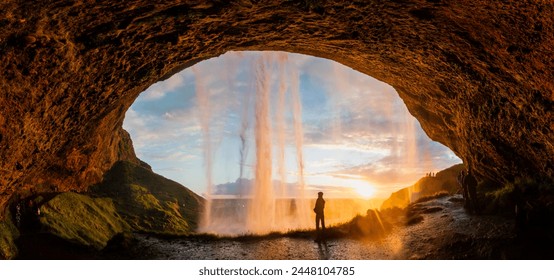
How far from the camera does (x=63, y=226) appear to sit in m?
13.4

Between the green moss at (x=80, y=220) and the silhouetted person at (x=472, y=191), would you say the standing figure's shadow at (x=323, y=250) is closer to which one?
the silhouetted person at (x=472, y=191)

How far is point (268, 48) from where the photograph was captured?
474 inches

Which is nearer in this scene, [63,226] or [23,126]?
[23,126]

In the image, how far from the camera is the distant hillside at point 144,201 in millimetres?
22969

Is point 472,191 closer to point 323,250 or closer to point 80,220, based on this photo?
point 323,250

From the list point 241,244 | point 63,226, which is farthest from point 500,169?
point 63,226

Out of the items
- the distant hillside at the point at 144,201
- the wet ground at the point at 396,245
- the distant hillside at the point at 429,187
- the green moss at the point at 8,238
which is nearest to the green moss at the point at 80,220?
the green moss at the point at 8,238

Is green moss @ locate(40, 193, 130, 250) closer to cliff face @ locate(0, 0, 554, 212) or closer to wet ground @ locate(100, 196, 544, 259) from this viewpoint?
wet ground @ locate(100, 196, 544, 259)

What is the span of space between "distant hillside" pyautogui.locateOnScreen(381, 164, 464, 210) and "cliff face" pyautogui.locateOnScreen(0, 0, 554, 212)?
1895 cm

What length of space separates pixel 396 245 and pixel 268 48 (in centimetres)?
922

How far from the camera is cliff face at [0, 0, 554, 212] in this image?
653cm

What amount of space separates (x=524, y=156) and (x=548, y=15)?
28.0ft

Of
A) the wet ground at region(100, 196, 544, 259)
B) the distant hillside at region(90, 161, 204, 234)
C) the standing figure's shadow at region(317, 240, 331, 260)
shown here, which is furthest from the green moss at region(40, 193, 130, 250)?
the standing figure's shadow at region(317, 240, 331, 260)
